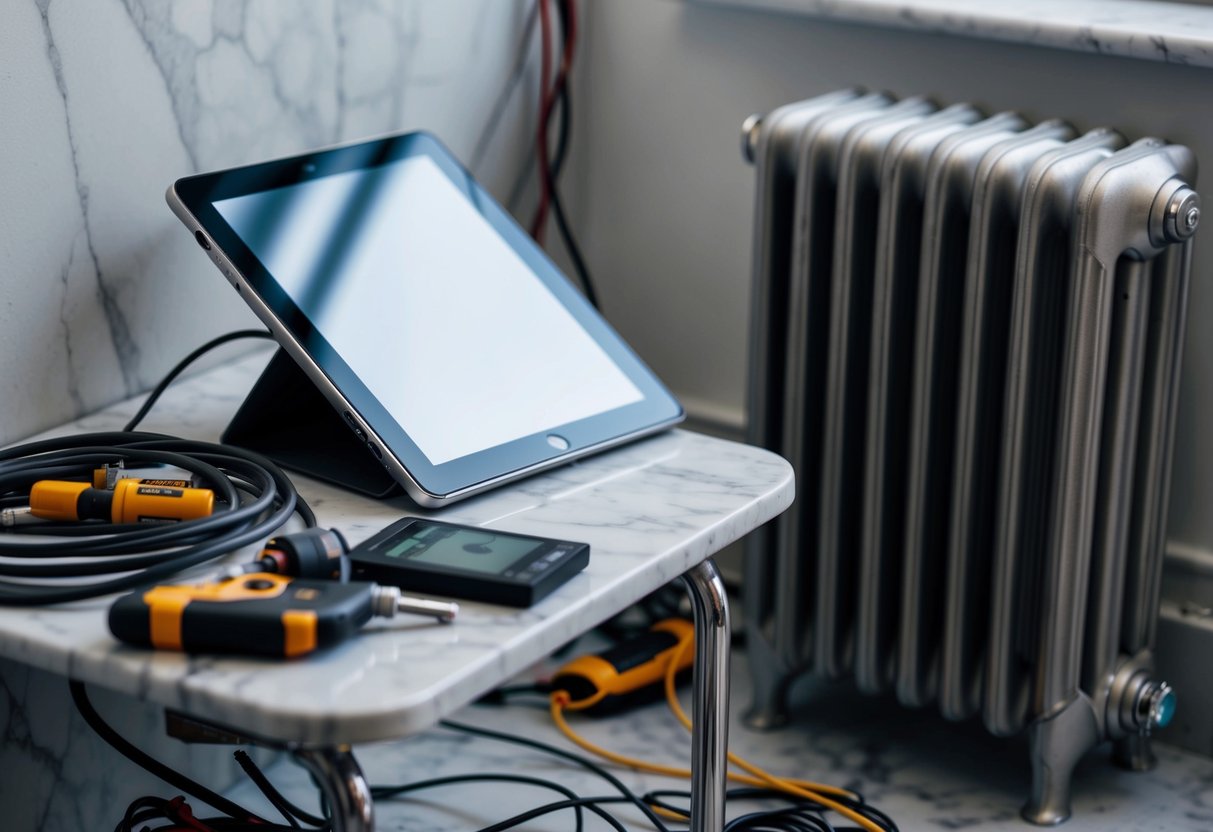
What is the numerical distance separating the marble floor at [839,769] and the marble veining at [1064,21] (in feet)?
2.19

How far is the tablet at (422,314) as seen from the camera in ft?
3.03

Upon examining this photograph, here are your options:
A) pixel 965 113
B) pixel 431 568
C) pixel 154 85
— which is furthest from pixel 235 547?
pixel 965 113

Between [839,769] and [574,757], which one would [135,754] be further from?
[839,769]

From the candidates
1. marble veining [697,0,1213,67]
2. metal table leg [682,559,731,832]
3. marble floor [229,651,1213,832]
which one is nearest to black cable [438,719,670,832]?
marble floor [229,651,1213,832]

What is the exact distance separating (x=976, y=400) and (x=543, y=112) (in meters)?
0.60

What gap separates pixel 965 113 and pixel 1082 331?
27cm

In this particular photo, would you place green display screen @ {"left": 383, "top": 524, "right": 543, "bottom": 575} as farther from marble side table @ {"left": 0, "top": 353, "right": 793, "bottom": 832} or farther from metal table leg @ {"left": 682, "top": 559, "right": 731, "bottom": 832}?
metal table leg @ {"left": 682, "top": 559, "right": 731, "bottom": 832}

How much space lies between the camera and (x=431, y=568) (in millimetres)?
A: 782

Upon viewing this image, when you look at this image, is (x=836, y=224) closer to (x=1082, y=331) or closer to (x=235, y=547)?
(x=1082, y=331)

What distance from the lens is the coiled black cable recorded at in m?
0.77

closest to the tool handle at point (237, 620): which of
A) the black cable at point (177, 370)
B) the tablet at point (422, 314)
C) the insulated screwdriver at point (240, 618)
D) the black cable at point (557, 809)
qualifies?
the insulated screwdriver at point (240, 618)

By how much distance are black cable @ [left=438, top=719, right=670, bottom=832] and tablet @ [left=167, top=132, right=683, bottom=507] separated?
0.39 meters

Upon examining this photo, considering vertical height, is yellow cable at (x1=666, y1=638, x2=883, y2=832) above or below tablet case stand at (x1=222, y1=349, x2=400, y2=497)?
below

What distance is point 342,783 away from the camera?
26.6 inches
